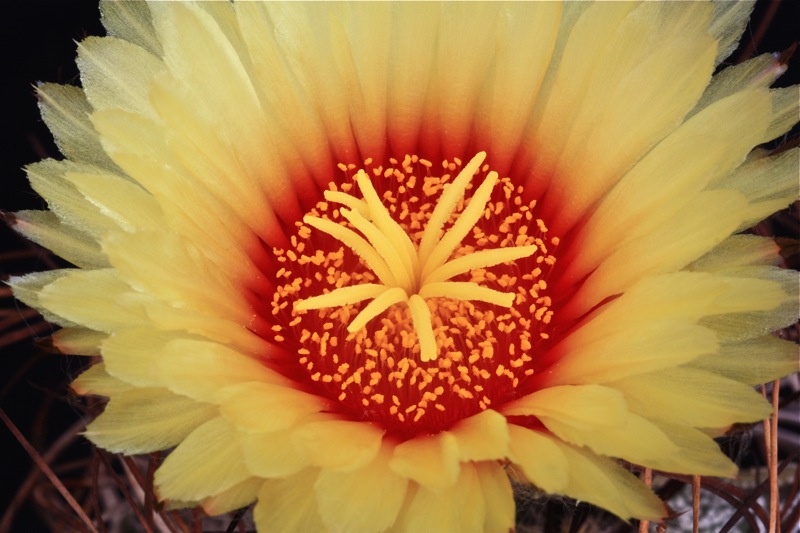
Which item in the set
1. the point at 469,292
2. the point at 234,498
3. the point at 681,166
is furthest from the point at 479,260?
the point at 234,498

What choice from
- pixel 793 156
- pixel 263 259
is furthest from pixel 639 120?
pixel 263 259

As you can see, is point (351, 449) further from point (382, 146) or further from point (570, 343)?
point (382, 146)

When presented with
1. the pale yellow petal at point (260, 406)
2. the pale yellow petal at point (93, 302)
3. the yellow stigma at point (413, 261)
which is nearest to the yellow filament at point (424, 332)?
the yellow stigma at point (413, 261)

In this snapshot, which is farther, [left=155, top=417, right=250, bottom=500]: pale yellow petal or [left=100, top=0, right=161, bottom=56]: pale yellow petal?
[left=100, top=0, right=161, bottom=56]: pale yellow petal

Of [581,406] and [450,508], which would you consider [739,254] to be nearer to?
[581,406]

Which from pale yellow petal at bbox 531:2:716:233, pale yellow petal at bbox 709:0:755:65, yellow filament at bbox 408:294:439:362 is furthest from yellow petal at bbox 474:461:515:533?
pale yellow petal at bbox 709:0:755:65

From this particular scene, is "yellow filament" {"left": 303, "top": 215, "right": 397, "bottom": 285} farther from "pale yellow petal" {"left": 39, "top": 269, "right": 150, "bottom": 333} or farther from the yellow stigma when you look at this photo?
"pale yellow petal" {"left": 39, "top": 269, "right": 150, "bottom": 333}
